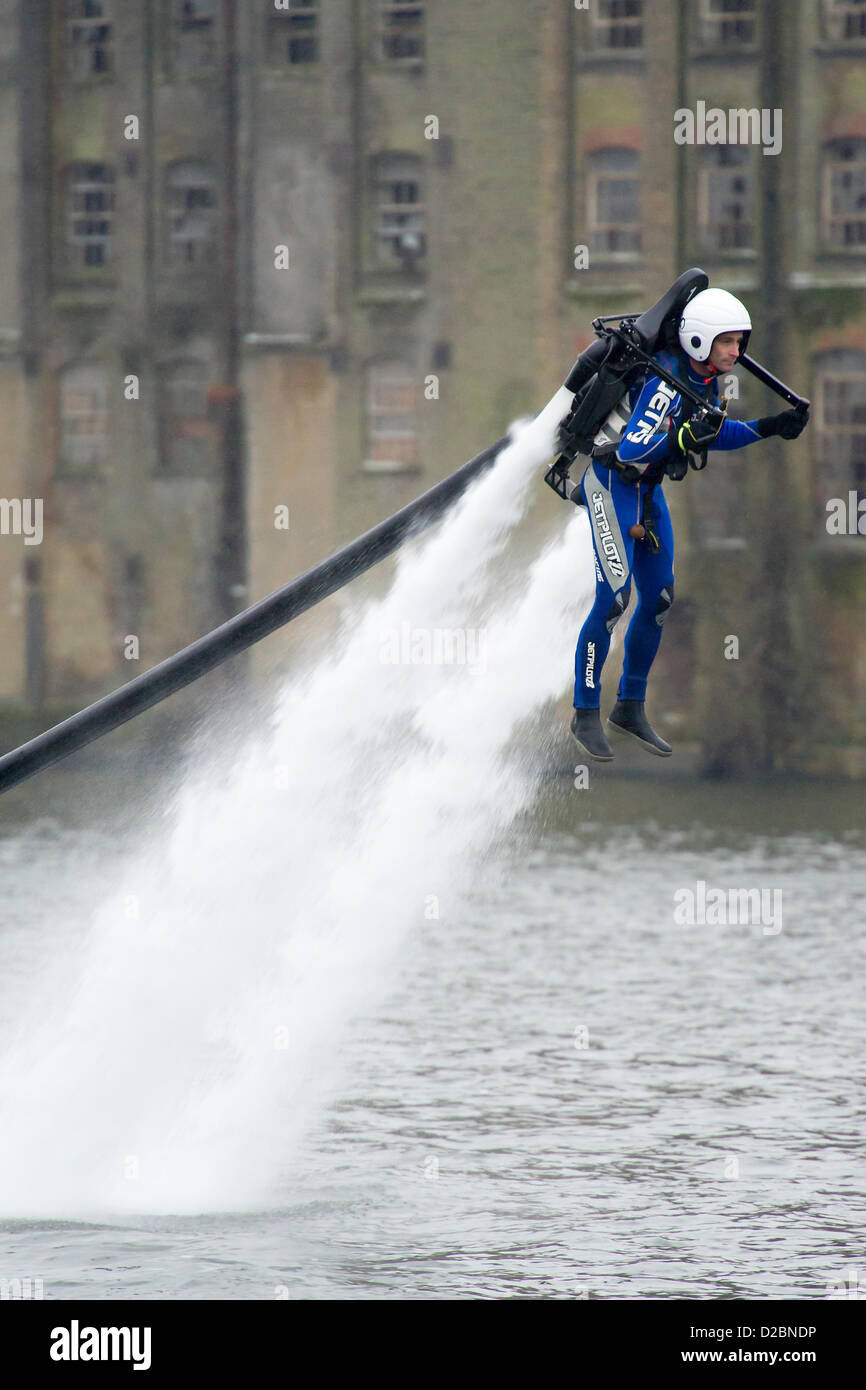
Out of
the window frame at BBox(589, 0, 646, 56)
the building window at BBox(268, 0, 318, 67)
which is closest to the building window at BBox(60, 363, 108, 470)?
the building window at BBox(268, 0, 318, 67)

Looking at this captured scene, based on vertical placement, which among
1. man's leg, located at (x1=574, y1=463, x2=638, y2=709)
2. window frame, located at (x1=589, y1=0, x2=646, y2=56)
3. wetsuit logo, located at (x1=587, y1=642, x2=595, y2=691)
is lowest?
wetsuit logo, located at (x1=587, y1=642, x2=595, y2=691)

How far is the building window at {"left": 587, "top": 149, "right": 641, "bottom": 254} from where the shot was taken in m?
98.4

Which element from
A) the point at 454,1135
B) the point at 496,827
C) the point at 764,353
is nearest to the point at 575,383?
the point at 496,827

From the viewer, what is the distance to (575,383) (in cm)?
2050

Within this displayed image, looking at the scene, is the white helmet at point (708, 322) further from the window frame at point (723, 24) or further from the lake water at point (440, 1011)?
the window frame at point (723, 24)

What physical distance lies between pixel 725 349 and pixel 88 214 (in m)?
88.6

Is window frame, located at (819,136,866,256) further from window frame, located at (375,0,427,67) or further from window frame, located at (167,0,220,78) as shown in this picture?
window frame, located at (167,0,220,78)

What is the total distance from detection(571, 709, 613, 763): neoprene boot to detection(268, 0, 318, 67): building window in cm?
8448

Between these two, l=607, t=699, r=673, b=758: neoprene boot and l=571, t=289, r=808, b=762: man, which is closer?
l=571, t=289, r=808, b=762: man

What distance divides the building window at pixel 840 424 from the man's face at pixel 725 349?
78.9m

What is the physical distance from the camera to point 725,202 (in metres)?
98.2

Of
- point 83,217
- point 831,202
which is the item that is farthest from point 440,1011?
point 83,217

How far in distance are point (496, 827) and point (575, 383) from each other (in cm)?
1017

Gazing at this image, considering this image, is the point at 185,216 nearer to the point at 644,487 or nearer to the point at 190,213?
the point at 190,213
